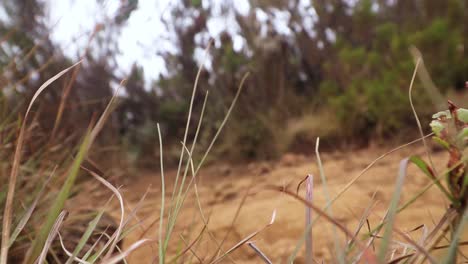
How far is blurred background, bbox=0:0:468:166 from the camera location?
10.4 feet

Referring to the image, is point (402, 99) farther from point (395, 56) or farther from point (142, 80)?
point (142, 80)

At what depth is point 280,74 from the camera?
12.2 ft

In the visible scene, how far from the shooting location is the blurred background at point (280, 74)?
10.4 feet

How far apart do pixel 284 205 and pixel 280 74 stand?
2.27m

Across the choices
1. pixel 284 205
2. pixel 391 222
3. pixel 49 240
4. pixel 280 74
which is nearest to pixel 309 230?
pixel 391 222

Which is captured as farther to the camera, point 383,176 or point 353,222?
point 383,176

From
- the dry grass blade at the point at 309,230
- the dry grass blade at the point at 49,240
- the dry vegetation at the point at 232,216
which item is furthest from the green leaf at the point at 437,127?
the dry grass blade at the point at 49,240

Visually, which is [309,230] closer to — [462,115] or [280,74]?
[462,115]

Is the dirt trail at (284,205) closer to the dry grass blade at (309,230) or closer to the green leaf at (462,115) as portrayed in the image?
the dry grass blade at (309,230)

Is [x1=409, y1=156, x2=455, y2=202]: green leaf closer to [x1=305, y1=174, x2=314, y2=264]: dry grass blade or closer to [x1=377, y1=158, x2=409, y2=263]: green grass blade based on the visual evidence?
[x1=377, y1=158, x2=409, y2=263]: green grass blade

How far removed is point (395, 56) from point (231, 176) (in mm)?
1594

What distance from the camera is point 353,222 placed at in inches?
52.1

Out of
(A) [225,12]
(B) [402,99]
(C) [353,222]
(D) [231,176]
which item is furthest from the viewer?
(A) [225,12]

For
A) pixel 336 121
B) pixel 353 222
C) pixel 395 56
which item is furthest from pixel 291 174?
pixel 395 56
